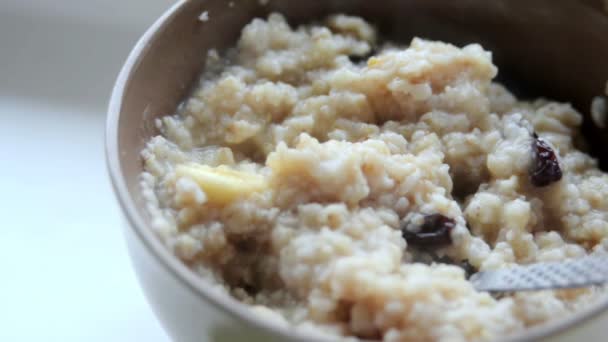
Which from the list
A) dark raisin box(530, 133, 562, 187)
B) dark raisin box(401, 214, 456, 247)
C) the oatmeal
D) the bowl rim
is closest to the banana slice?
the oatmeal

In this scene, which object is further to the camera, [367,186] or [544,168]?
[544,168]

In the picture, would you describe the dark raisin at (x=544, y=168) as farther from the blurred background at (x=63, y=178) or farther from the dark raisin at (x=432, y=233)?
the blurred background at (x=63, y=178)

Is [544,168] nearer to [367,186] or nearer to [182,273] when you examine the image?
[367,186]

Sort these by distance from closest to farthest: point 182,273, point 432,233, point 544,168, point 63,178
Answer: point 182,273
point 432,233
point 544,168
point 63,178

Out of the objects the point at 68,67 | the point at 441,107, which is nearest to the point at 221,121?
the point at 441,107

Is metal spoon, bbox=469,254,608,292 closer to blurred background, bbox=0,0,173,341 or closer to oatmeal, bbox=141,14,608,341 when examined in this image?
oatmeal, bbox=141,14,608,341

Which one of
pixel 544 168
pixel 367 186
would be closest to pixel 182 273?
pixel 367 186
